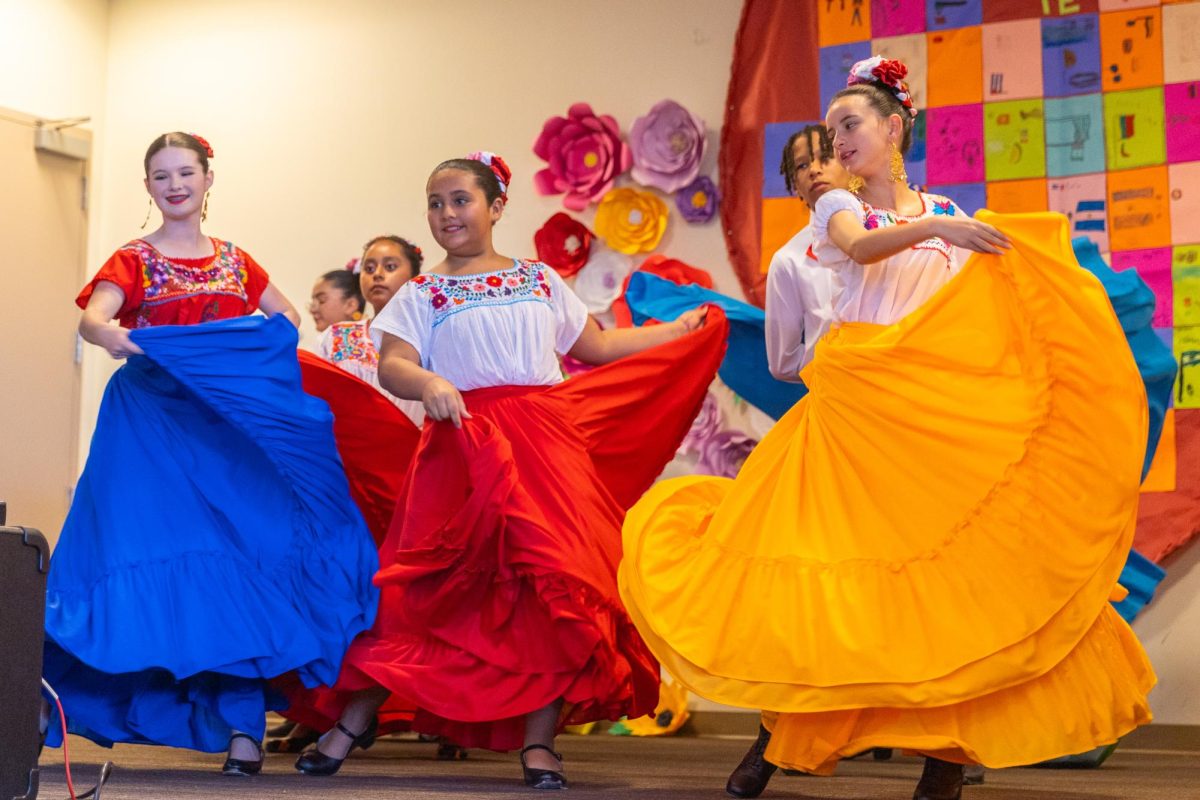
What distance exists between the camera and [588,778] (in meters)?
3.09

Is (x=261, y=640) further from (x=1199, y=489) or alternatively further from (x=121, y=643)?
(x=1199, y=489)

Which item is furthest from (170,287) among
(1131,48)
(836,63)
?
(1131,48)

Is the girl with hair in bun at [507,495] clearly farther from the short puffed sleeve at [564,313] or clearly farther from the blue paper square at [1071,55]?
the blue paper square at [1071,55]

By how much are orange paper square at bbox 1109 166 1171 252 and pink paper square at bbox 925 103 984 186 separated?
1.38 ft

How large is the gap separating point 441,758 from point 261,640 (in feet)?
3.18

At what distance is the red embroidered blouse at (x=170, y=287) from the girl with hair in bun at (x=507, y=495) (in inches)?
16.9

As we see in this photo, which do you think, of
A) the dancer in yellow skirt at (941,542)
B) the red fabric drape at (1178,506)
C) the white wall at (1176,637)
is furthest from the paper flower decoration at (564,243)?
the dancer in yellow skirt at (941,542)

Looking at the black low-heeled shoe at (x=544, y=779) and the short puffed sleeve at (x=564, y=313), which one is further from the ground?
the short puffed sleeve at (x=564, y=313)

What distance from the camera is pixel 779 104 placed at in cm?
489

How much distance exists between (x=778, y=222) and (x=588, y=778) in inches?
92.2

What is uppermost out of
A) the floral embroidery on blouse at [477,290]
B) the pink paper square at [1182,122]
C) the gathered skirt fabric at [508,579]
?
the pink paper square at [1182,122]

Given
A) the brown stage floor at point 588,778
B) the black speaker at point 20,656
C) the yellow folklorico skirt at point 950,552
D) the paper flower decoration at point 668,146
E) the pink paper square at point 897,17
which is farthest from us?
the paper flower decoration at point 668,146

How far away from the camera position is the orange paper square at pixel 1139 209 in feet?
14.3

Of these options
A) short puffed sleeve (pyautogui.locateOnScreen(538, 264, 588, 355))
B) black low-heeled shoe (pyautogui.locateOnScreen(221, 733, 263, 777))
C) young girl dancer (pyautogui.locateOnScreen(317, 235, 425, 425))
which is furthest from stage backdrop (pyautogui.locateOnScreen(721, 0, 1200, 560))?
black low-heeled shoe (pyautogui.locateOnScreen(221, 733, 263, 777))
